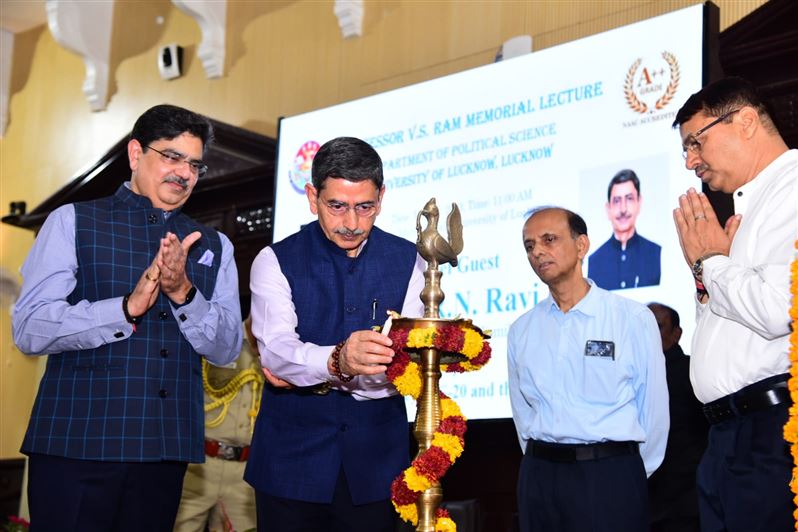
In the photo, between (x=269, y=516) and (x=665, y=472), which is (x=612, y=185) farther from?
(x=269, y=516)

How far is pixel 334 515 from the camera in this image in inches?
80.8

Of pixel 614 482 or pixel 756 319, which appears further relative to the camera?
pixel 614 482

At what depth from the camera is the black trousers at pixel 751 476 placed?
6.63 feet

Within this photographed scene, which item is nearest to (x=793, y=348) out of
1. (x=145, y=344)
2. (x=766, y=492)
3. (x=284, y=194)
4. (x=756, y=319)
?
(x=756, y=319)

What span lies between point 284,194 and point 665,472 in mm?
2682

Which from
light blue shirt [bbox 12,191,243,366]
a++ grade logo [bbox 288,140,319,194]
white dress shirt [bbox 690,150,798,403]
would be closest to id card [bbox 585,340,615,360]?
white dress shirt [bbox 690,150,798,403]

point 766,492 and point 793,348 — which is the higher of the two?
point 793,348

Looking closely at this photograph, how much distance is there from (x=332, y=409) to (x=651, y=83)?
237cm

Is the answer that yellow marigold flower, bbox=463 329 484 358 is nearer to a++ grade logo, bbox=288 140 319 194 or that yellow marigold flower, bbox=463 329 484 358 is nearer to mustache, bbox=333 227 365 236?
mustache, bbox=333 227 365 236

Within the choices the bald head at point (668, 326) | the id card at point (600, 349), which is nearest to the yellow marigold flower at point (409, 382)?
the id card at point (600, 349)

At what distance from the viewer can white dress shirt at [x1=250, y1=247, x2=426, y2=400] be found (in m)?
1.99

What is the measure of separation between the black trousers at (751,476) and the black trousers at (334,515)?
29.8 inches

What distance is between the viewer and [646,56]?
3.90m

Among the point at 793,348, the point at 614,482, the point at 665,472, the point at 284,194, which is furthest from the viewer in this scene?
the point at 284,194
